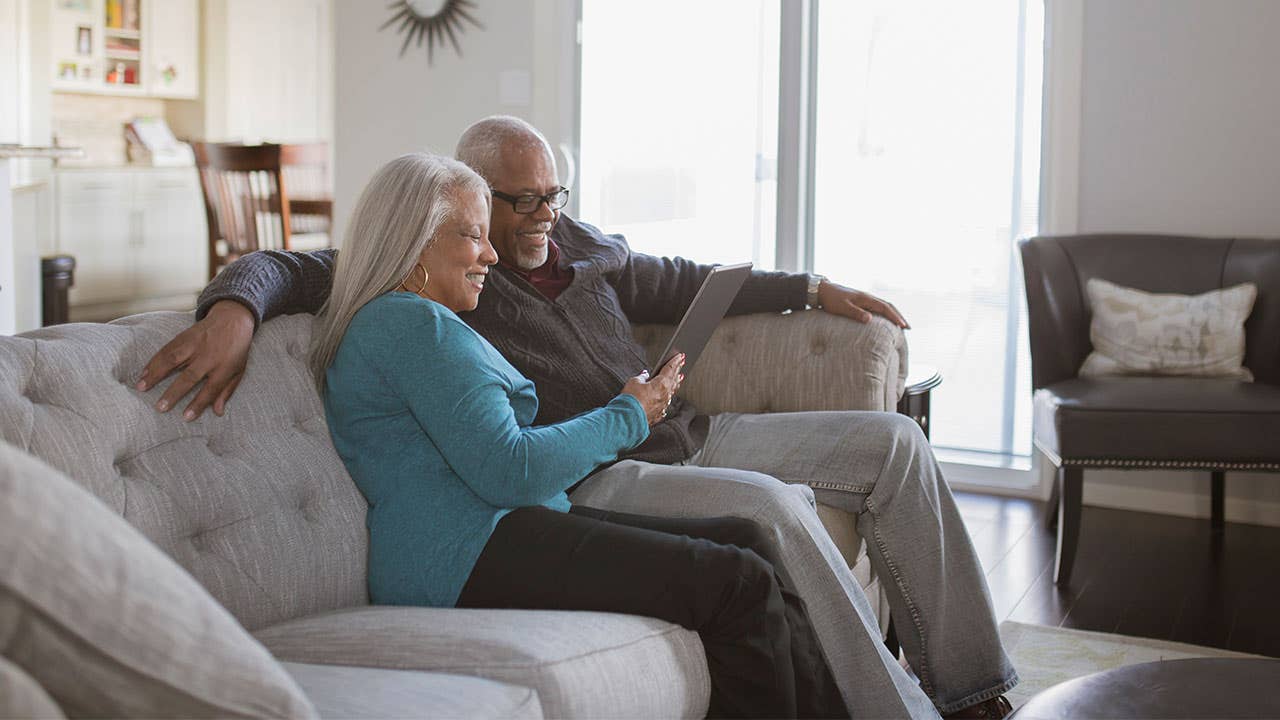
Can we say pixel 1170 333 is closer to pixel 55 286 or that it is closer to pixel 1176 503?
pixel 1176 503

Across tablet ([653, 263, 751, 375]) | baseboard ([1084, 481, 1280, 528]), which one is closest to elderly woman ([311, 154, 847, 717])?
tablet ([653, 263, 751, 375])

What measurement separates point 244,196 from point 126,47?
3.45 metres

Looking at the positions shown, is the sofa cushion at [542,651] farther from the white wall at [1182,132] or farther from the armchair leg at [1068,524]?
the white wall at [1182,132]

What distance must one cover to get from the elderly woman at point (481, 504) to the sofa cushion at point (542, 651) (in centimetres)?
5

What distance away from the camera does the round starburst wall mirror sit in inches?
195

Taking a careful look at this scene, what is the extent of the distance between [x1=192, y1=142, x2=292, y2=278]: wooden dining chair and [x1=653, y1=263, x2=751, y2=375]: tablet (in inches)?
136

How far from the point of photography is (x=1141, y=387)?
3258 mm

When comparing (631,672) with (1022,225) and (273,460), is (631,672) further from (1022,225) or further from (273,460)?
(1022,225)

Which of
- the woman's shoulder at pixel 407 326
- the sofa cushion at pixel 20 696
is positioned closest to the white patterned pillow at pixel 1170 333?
the woman's shoulder at pixel 407 326

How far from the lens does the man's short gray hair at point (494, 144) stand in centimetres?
229

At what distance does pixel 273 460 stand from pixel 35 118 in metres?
6.49

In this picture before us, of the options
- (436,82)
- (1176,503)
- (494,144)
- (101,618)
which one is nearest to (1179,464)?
(1176,503)

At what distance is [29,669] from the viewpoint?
916mm

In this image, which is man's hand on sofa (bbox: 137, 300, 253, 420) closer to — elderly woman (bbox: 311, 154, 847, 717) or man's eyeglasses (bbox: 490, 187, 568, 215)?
elderly woman (bbox: 311, 154, 847, 717)
